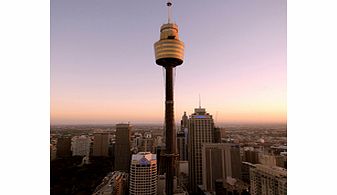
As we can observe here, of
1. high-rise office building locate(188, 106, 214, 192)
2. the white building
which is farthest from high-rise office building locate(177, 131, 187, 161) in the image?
the white building

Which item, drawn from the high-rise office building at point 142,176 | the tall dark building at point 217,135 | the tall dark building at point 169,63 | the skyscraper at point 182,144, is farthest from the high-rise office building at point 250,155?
the skyscraper at point 182,144

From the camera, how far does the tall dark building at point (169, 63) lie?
376 inches

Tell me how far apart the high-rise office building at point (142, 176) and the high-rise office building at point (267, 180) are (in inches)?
150

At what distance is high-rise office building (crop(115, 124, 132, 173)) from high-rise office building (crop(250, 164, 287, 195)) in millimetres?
5293

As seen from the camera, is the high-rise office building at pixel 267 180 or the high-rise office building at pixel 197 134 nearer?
the high-rise office building at pixel 267 180

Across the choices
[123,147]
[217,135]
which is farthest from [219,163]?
[123,147]

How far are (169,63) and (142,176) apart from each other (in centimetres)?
502

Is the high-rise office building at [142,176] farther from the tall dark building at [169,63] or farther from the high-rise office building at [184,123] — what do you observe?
the high-rise office building at [184,123]

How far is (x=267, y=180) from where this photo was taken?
21.6 ft
